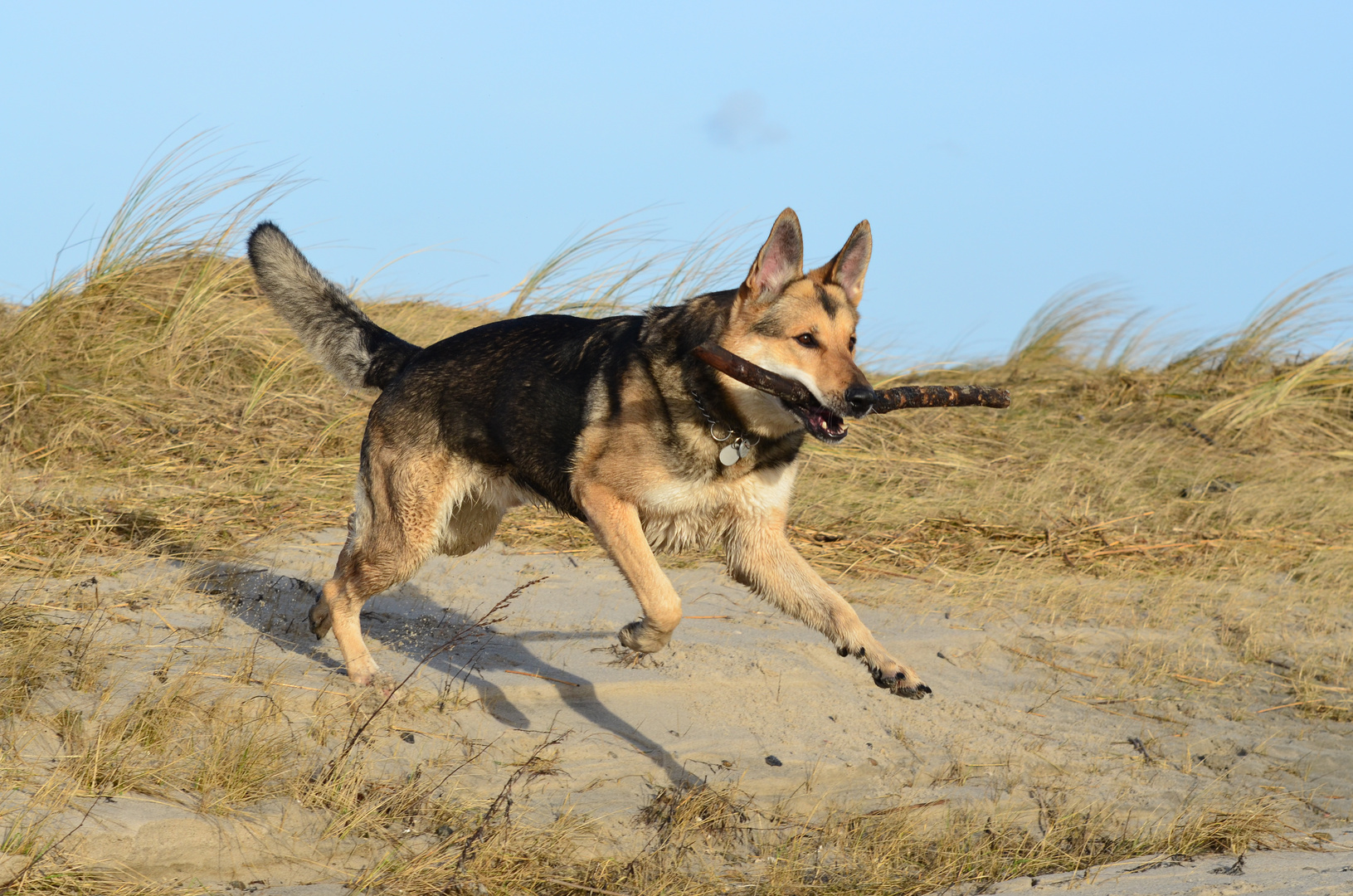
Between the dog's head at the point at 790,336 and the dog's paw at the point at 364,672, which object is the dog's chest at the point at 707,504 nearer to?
the dog's head at the point at 790,336

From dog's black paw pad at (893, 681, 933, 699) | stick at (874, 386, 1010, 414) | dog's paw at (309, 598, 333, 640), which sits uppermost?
stick at (874, 386, 1010, 414)

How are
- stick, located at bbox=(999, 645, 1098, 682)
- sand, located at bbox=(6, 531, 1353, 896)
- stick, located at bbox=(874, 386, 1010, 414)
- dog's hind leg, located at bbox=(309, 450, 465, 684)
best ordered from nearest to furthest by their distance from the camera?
1. sand, located at bbox=(6, 531, 1353, 896)
2. stick, located at bbox=(874, 386, 1010, 414)
3. dog's hind leg, located at bbox=(309, 450, 465, 684)
4. stick, located at bbox=(999, 645, 1098, 682)

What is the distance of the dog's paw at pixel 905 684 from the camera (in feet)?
13.6

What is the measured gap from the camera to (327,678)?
16.5ft

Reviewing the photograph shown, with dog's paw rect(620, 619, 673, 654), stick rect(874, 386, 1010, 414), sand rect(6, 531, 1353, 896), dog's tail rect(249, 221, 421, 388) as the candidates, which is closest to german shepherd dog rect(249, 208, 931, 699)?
dog's paw rect(620, 619, 673, 654)

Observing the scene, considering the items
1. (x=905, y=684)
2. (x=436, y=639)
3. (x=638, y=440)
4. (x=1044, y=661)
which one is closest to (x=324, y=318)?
(x=436, y=639)

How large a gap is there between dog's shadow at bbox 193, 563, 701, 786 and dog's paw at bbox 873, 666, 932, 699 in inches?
36.9

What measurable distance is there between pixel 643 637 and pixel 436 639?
1.82 metres

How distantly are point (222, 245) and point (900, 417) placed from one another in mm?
6368

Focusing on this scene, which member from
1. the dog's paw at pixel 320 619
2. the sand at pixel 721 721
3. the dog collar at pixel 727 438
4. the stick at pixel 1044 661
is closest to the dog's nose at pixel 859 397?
the dog collar at pixel 727 438

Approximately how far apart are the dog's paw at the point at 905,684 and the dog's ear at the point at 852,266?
63.3 inches

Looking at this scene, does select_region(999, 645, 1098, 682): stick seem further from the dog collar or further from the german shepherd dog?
the dog collar

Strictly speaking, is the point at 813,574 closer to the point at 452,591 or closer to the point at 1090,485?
the point at 452,591

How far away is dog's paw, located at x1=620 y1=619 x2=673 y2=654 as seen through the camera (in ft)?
14.7
